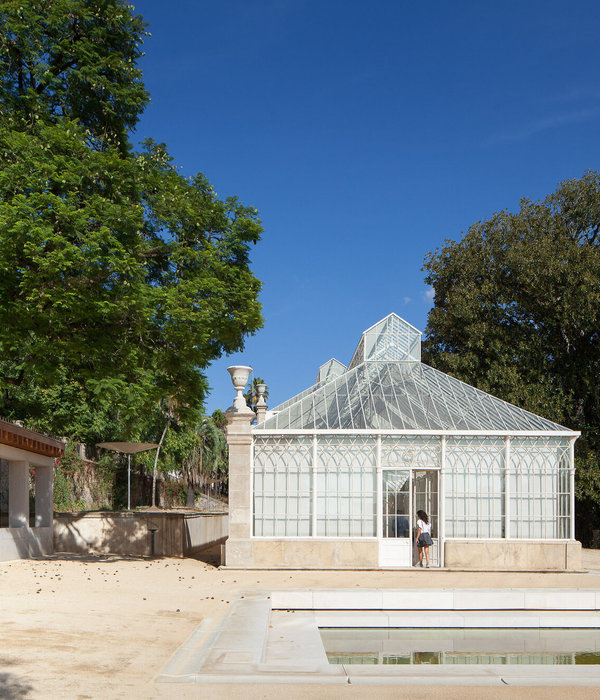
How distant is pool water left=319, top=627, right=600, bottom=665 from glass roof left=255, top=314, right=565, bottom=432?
25.5 feet

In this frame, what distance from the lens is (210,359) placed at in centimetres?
1714

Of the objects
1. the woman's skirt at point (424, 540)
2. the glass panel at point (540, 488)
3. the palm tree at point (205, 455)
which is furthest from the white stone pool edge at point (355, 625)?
the palm tree at point (205, 455)

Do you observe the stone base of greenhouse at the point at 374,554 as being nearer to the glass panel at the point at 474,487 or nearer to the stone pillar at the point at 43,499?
the glass panel at the point at 474,487

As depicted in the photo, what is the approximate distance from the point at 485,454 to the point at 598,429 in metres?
11.0

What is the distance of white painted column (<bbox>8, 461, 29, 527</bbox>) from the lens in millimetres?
19312

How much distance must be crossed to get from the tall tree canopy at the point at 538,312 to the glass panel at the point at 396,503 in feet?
34.0

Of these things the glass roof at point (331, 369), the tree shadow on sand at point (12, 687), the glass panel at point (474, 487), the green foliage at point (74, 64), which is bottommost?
the tree shadow on sand at point (12, 687)

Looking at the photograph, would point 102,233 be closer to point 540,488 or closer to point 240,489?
point 240,489

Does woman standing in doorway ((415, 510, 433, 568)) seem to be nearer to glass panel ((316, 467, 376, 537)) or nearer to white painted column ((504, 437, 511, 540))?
glass panel ((316, 467, 376, 537))

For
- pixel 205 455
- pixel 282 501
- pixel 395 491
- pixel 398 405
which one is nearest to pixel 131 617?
pixel 282 501

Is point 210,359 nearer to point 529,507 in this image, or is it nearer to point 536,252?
point 529,507

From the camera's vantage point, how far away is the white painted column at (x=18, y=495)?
19.3 meters

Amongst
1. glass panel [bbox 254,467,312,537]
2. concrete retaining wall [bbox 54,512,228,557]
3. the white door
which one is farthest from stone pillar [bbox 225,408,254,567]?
concrete retaining wall [bbox 54,512,228,557]

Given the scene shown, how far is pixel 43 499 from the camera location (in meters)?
20.9
